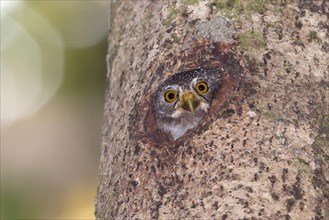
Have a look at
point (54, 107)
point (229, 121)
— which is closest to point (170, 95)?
point (229, 121)

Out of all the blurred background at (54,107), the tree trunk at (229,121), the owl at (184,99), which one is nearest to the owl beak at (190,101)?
the owl at (184,99)

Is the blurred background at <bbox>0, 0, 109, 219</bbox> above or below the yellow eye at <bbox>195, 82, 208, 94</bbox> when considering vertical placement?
below

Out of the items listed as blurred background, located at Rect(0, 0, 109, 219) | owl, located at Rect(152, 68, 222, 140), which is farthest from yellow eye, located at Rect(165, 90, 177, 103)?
blurred background, located at Rect(0, 0, 109, 219)

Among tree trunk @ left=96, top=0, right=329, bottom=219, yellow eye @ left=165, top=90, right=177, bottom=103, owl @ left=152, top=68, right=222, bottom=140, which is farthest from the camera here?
yellow eye @ left=165, top=90, right=177, bottom=103

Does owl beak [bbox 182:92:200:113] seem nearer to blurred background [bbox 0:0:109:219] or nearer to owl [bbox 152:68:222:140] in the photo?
owl [bbox 152:68:222:140]

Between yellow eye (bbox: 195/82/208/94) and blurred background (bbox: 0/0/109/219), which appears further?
blurred background (bbox: 0/0/109/219)

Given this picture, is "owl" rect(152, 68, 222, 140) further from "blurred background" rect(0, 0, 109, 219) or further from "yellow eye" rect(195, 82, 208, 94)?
"blurred background" rect(0, 0, 109, 219)

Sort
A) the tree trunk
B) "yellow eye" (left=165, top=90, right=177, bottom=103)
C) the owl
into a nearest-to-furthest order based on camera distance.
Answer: the tree trunk, the owl, "yellow eye" (left=165, top=90, right=177, bottom=103)

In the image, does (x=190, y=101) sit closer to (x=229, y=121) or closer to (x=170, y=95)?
(x=170, y=95)
